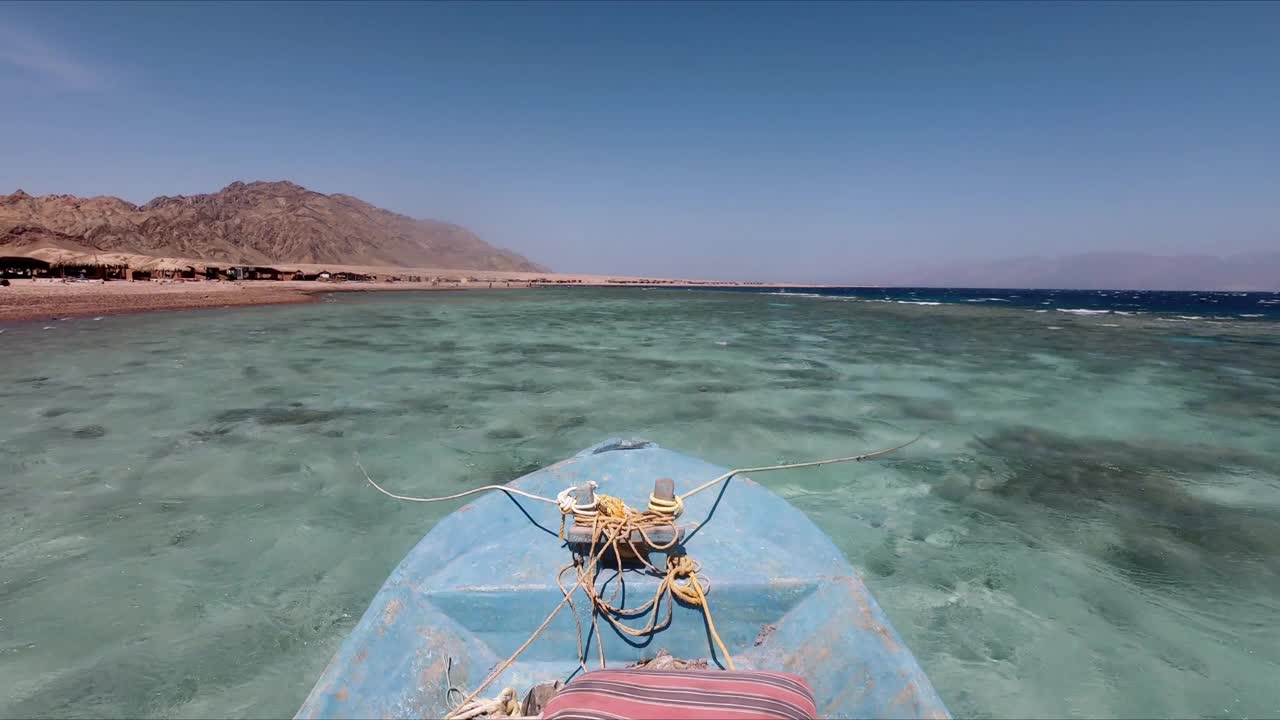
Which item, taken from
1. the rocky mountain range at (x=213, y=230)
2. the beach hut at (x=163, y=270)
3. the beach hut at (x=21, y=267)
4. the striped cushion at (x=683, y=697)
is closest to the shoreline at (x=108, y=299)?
the beach hut at (x=21, y=267)

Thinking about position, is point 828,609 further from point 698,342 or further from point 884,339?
point 884,339

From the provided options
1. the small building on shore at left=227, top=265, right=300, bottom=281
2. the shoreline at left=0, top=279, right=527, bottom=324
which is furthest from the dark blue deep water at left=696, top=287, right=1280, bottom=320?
the small building on shore at left=227, top=265, right=300, bottom=281

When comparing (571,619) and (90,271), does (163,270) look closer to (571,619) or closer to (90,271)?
(90,271)

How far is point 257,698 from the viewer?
4078mm

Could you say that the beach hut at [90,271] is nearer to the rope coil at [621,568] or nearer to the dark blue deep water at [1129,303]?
the rope coil at [621,568]

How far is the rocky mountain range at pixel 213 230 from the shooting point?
293 ft

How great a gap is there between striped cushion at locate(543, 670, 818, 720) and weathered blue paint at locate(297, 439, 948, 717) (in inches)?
29.0

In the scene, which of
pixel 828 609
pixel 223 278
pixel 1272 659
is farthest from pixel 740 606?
pixel 223 278

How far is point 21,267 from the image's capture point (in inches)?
1849

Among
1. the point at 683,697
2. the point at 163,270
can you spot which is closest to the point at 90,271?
the point at 163,270

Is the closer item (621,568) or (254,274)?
(621,568)

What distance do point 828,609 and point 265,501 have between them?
7.37 metres

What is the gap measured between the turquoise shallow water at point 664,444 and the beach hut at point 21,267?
135 ft

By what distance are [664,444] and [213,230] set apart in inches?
6164
